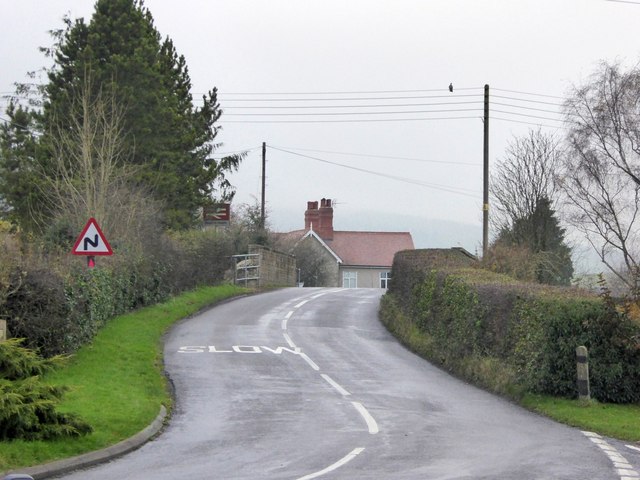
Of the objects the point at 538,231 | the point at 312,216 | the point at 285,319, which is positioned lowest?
the point at 285,319

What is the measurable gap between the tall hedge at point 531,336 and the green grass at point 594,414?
0.39 m

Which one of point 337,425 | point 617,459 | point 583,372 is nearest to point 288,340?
point 583,372

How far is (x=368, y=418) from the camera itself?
14320mm

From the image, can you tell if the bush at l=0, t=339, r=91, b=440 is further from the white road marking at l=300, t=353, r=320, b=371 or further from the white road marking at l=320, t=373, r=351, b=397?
the white road marking at l=300, t=353, r=320, b=371

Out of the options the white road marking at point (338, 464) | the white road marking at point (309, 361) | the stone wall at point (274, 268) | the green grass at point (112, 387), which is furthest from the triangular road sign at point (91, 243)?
the stone wall at point (274, 268)

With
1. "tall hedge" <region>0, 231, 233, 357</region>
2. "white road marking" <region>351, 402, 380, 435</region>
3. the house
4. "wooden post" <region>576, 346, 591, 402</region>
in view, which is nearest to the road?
"white road marking" <region>351, 402, 380, 435</region>

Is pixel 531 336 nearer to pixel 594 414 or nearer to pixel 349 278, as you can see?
pixel 594 414

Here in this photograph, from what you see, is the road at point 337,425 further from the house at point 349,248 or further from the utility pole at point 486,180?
the house at point 349,248

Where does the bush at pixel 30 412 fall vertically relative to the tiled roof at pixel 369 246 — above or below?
below

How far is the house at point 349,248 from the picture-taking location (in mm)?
81812

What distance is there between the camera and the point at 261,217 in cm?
6247

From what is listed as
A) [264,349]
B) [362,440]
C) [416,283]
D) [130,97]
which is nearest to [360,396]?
[362,440]

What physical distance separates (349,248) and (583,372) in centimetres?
7084

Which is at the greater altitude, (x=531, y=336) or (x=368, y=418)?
(x=531, y=336)
